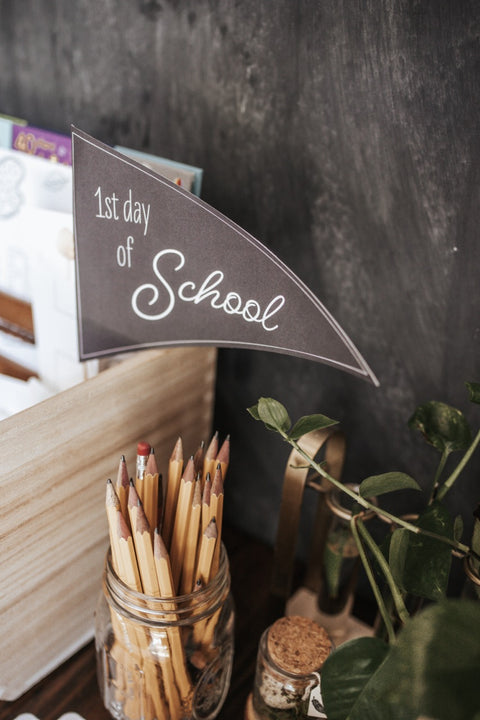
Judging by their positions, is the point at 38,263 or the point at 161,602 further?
the point at 38,263

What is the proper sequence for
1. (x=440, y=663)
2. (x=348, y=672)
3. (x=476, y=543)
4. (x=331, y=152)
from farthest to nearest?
1. (x=331, y=152)
2. (x=476, y=543)
3. (x=348, y=672)
4. (x=440, y=663)

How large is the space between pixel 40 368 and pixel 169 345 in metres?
0.26

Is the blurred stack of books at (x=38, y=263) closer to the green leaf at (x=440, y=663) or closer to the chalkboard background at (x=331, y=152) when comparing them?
the chalkboard background at (x=331, y=152)

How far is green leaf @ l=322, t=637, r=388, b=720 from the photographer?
0.44 m

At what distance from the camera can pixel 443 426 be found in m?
0.60

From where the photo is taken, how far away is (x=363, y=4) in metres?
0.60

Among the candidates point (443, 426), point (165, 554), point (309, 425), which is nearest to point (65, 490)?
point (165, 554)

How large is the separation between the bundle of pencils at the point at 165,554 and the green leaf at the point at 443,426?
0.20 m

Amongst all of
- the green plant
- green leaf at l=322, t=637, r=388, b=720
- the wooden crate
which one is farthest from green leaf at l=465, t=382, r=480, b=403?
the wooden crate

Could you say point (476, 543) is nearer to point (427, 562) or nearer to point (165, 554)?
point (427, 562)

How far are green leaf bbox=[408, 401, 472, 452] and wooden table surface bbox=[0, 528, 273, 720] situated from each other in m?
0.30

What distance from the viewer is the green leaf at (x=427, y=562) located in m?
0.52

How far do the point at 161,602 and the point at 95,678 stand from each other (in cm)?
21

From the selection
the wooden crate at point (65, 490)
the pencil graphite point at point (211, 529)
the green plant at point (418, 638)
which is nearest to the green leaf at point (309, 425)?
the green plant at point (418, 638)
